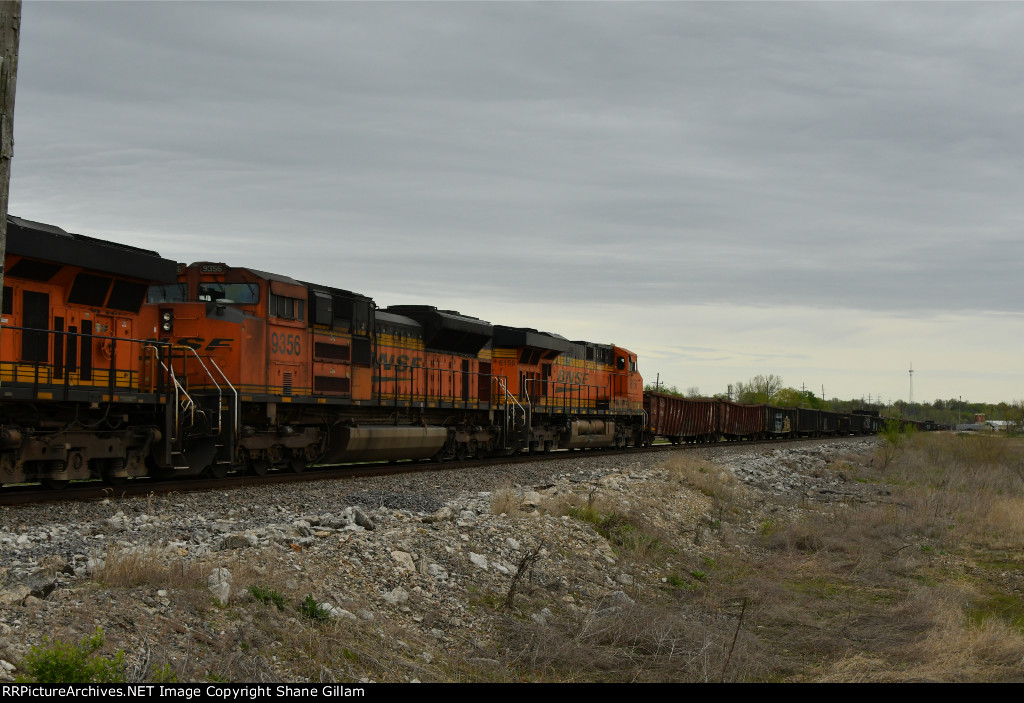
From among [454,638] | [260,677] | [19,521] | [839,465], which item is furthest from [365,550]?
[839,465]

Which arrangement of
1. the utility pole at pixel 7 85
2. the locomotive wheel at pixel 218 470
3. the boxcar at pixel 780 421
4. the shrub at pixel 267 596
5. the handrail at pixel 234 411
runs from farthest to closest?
the boxcar at pixel 780 421 → the locomotive wheel at pixel 218 470 → the handrail at pixel 234 411 → the shrub at pixel 267 596 → the utility pole at pixel 7 85

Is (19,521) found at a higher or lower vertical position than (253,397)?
lower

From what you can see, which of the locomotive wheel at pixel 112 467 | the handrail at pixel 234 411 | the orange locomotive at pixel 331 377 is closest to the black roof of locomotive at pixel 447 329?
the orange locomotive at pixel 331 377

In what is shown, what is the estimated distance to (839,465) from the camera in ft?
119

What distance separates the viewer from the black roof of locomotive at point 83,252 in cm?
1268

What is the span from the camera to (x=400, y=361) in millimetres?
22656

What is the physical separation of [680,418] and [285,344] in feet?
95.9

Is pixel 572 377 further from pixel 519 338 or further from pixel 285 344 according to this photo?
pixel 285 344

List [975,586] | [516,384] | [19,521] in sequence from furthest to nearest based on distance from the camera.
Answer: [516,384], [975,586], [19,521]

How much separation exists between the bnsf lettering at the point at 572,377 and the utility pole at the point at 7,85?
2612 cm

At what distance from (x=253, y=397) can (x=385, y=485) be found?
3069 millimetres

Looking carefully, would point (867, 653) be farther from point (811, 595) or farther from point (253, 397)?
point (253, 397)

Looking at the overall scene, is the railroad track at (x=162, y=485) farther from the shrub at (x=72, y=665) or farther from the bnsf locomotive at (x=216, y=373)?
the shrub at (x=72, y=665)

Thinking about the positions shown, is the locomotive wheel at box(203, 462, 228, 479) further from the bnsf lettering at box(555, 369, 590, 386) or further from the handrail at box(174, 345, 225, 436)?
the bnsf lettering at box(555, 369, 590, 386)
